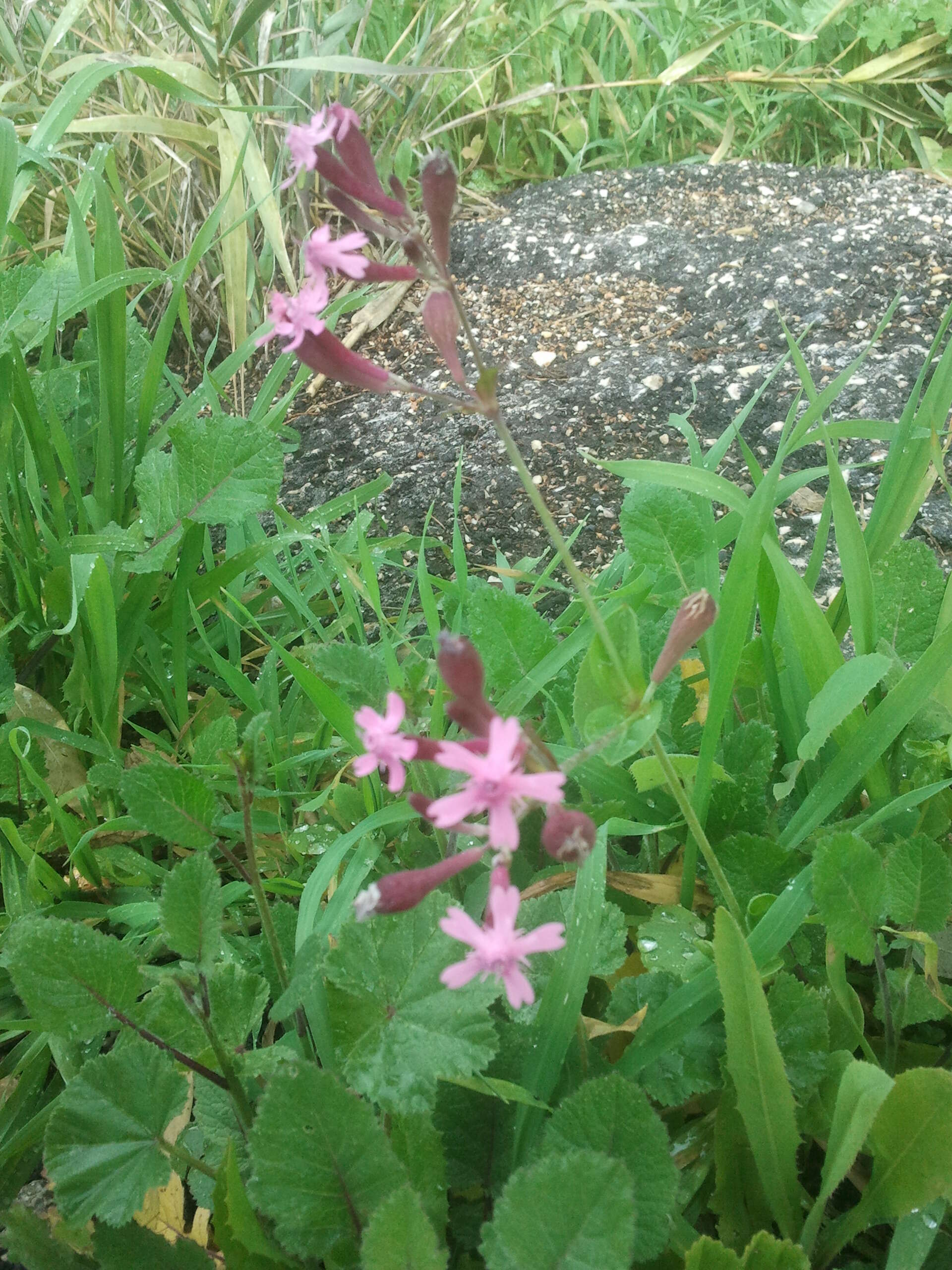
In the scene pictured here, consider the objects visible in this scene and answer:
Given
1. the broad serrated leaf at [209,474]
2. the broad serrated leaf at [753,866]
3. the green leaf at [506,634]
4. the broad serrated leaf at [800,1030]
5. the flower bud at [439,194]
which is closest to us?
the flower bud at [439,194]

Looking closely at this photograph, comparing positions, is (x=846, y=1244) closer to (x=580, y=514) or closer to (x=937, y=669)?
(x=937, y=669)

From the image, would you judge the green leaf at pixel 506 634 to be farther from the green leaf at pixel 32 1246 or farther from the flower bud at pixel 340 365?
the green leaf at pixel 32 1246

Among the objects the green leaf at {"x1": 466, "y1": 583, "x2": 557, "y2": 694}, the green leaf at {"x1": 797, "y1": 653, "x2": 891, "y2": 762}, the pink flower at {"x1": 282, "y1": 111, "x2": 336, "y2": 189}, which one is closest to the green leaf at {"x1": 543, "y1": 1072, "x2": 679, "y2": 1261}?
the green leaf at {"x1": 797, "y1": 653, "x2": 891, "y2": 762}

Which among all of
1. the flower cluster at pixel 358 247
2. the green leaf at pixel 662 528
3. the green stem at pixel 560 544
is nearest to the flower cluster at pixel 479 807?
the green stem at pixel 560 544

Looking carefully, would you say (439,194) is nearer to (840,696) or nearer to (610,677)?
(610,677)

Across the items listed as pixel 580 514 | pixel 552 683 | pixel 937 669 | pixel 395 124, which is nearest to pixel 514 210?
pixel 395 124

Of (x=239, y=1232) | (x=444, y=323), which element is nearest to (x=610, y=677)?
(x=444, y=323)
